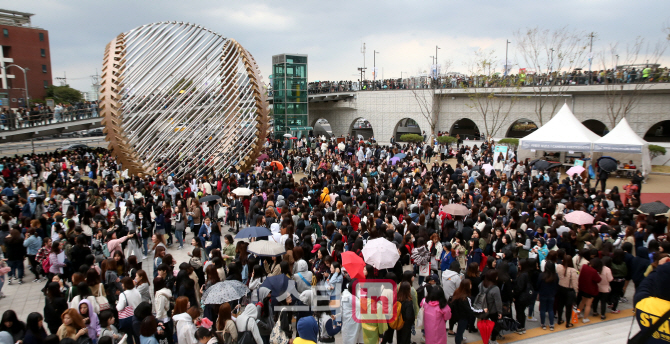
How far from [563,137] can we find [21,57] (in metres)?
61.9

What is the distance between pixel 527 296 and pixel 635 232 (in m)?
3.70

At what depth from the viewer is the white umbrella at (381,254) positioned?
259 inches

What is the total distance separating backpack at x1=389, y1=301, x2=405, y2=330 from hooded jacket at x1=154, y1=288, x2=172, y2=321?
10.0 feet

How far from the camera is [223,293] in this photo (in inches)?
219

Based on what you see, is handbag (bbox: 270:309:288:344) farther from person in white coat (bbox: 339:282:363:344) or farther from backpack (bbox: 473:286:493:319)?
backpack (bbox: 473:286:493:319)

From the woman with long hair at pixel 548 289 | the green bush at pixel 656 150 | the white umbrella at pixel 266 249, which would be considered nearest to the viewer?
the woman with long hair at pixel 548 289

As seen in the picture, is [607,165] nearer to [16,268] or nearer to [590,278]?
[590,278]

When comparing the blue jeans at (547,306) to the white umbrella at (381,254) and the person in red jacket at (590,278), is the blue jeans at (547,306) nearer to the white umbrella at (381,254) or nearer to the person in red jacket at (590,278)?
the person in red jacket at (590,278)

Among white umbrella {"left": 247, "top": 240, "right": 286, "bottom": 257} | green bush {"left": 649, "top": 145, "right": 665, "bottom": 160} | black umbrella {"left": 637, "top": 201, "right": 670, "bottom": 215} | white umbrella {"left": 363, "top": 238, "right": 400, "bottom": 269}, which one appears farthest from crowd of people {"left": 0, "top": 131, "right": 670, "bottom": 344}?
green bush {"left": 649, "top": 145, "right": 665, "bottom": 160}

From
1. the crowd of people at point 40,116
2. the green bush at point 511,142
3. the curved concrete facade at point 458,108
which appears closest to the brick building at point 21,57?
the crowd of people at point 40,116

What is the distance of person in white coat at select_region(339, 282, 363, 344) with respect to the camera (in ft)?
18.1

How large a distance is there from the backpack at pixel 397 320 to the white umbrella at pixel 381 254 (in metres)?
0.98

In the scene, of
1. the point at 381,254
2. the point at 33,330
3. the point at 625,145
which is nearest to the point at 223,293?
the point at 33,330

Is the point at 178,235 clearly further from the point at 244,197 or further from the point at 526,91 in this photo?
the point at 526,91
